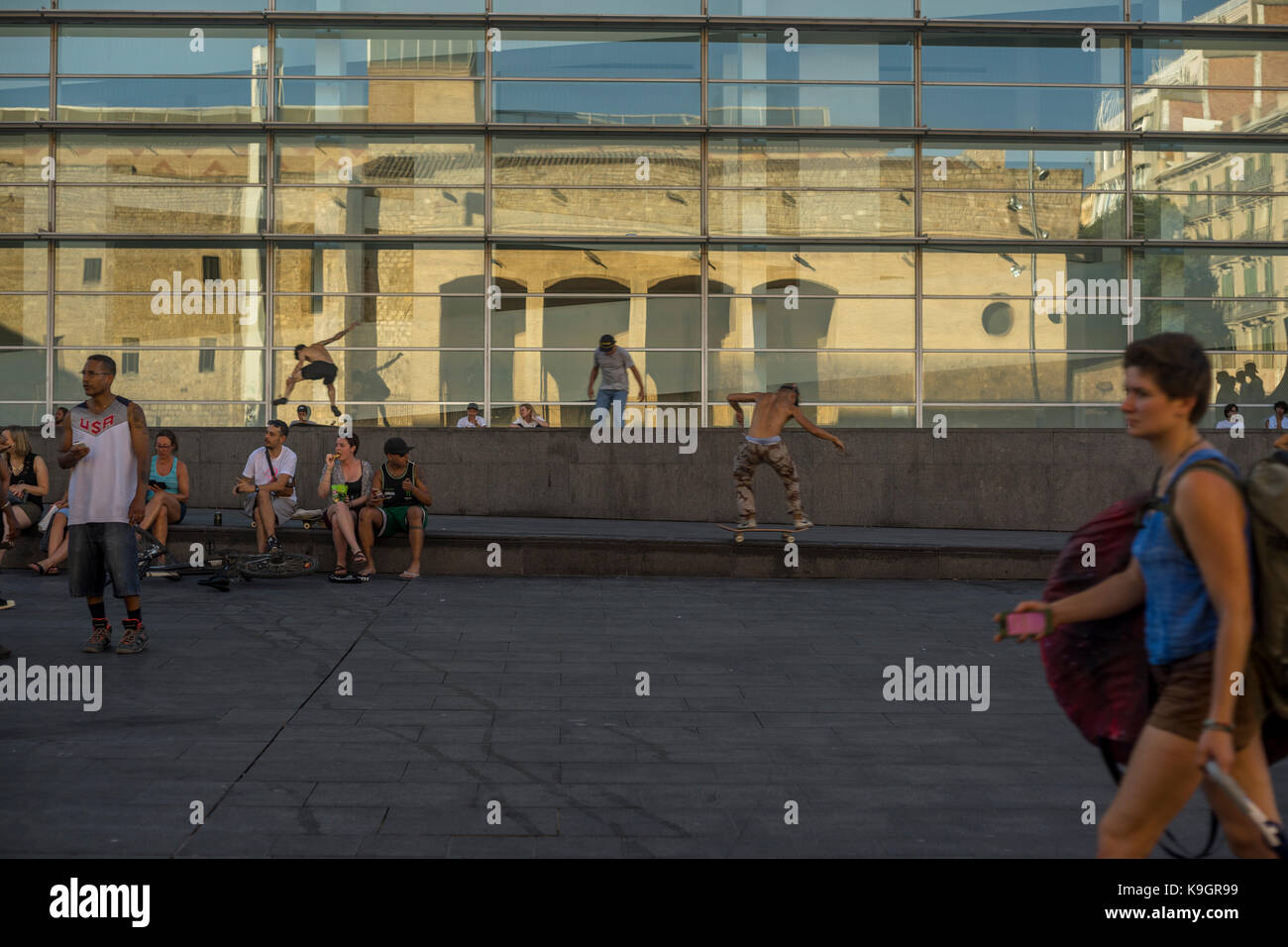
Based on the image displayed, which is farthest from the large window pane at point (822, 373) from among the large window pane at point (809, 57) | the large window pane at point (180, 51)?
the large window pane at point (180, 51)

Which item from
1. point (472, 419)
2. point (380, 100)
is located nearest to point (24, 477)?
point (472, 419)

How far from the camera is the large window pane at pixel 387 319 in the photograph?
2128 cm

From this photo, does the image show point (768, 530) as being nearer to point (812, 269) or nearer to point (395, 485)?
point (395, 485)

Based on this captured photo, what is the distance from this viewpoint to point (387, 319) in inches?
845

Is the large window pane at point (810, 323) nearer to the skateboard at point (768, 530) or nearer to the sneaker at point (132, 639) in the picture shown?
the skateboard at point (768, 530)

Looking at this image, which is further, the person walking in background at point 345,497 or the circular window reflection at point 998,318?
the circular window reflection at point 998,318

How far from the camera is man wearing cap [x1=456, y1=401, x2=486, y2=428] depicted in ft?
67.8

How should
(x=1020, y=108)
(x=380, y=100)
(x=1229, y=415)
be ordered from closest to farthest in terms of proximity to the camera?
(x=1229, y=415)
(x=380, y=100)
(x=1020, y=108)

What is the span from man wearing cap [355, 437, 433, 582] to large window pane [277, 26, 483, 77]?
430 inches

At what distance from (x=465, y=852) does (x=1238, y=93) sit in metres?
21.9

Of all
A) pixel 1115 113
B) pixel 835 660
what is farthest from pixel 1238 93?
pixel 835 660

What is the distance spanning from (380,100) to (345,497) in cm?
1112

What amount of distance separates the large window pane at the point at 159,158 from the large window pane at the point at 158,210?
167 mm

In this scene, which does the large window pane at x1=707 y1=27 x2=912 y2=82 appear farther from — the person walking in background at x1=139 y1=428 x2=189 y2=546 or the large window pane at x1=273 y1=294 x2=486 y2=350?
the person walking in background at x1=139 y1=428 x2=189 y2=546
